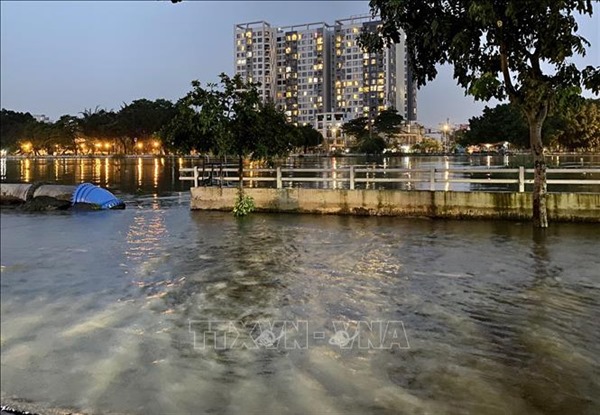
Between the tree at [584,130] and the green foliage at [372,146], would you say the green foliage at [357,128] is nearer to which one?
the green foliage at [372,146]

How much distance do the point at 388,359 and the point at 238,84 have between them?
14646mm

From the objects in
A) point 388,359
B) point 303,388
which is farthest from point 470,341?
point 303,388

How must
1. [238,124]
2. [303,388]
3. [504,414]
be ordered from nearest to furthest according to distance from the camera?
1. [504,414]
2. [303,388]
3. [238,124]

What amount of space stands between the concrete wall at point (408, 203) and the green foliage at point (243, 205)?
251 mm

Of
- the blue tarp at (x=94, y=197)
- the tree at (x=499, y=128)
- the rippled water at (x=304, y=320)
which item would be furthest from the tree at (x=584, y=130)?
the rippled water at (x=304, y=320)

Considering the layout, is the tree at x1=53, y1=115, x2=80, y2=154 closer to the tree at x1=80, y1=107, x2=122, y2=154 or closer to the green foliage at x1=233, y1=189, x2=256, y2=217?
the tree at x1=80, y1=107, x2=122, y2=154

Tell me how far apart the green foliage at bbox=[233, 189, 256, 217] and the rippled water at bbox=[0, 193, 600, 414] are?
539 centimetres

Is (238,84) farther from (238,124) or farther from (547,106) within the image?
(547,106)

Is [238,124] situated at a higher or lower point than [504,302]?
higher

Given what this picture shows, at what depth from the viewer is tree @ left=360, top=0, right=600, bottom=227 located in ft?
42.3

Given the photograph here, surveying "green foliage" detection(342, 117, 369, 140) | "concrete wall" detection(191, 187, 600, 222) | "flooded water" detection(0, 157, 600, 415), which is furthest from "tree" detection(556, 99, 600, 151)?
"flooded water" detection(0, 157, 600, 415)

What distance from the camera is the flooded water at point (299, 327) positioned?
4.80 metres

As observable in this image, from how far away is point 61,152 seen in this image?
170m

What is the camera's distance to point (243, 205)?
736 inches
